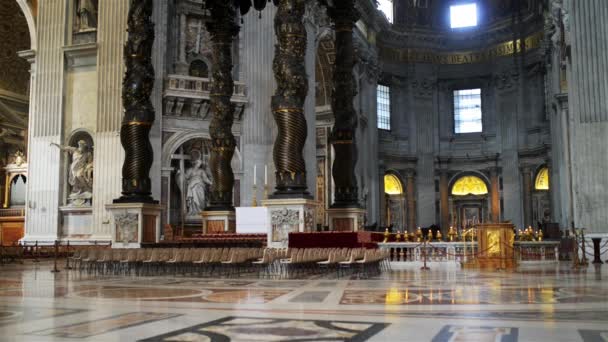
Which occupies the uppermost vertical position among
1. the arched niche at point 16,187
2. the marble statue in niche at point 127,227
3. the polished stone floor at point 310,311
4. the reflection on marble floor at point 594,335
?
the arched niche at point 16,187

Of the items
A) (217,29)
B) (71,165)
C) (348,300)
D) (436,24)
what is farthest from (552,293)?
(436,24)

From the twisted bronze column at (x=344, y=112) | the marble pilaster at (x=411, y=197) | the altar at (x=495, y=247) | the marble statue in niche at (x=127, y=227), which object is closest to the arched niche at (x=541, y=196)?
the marble pilaster at (x=411, y=197)

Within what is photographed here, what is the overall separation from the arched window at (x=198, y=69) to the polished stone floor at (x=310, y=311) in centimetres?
1717

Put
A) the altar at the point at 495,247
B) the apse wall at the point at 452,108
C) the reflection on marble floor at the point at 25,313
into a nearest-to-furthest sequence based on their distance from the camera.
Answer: the reflection on marble floor at the point at 25,313
the altar at the point at 495,247
the apse wall at the point at 452,108

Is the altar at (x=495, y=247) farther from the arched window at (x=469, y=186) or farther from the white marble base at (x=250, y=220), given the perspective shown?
the arched window at (x=469, y=186)

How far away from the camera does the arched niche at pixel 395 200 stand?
40969mm

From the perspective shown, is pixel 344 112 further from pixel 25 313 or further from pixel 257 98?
pixel 25 313

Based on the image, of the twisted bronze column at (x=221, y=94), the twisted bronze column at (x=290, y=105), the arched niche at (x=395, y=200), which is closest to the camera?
the twisted bronze column at (x=290, y=105)

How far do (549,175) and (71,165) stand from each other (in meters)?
26.6

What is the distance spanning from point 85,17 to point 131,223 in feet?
45.0

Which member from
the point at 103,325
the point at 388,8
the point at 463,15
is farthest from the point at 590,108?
the point at 463,15

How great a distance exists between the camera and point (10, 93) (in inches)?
1379

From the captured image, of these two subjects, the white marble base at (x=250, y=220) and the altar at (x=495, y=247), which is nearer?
the altar at (x=495, y=247)

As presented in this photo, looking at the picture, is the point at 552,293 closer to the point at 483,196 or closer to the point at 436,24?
the point at 483,196
